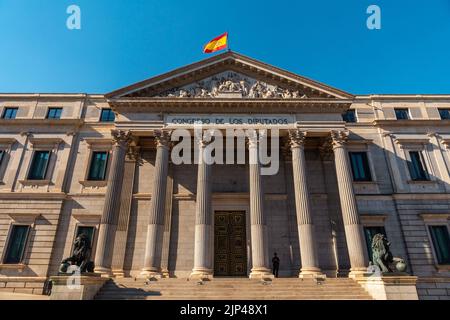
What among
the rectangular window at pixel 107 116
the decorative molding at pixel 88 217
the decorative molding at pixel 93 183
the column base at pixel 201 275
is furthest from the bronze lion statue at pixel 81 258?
the rectangular window at pixel 107 116

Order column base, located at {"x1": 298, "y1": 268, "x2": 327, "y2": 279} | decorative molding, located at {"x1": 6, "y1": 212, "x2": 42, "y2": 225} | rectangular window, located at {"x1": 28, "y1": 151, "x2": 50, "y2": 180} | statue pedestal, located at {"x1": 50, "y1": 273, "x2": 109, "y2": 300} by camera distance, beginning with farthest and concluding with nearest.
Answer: rectangular window, located at {"x1": 28, "y1": 151, "x2": 50, "y2": 180} → decorative molding, located at {"x1": 6, "y1": 212, "x2": 42, "y2": 225} → column base, located at {"x1": 298, "y1": 268, "x2": 327, "y2": 279} → statue pedestal, located at {"x1": 50, "y1": 273, "x2": 109, "y2": 300}

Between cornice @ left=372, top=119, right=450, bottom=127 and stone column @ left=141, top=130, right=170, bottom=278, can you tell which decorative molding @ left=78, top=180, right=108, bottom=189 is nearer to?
stone column @ left=141, top=130, right=170, bottom=278

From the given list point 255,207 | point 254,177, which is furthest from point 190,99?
point 255,207

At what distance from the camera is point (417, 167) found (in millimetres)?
25734

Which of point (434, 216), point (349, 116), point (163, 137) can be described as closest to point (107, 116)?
point (163, 137)

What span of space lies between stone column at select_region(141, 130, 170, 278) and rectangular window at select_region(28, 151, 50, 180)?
428 inches

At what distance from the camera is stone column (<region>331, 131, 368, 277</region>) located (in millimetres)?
19016

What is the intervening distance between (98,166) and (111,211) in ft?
23.4

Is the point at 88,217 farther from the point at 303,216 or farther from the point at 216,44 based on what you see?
the point at 216,44

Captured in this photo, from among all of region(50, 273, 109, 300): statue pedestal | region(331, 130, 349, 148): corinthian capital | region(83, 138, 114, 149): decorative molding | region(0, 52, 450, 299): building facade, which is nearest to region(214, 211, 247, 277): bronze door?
region(0, 52, 450, 299): building facade

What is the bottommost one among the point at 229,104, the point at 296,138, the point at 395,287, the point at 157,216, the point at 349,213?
the point at 395,287

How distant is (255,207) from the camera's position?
20141 millimetres

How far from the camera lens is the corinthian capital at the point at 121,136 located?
73.2 ft

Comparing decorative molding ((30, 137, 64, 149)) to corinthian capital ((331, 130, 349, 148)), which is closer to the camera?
corinthian capital ((331, 130, 349, 148))
